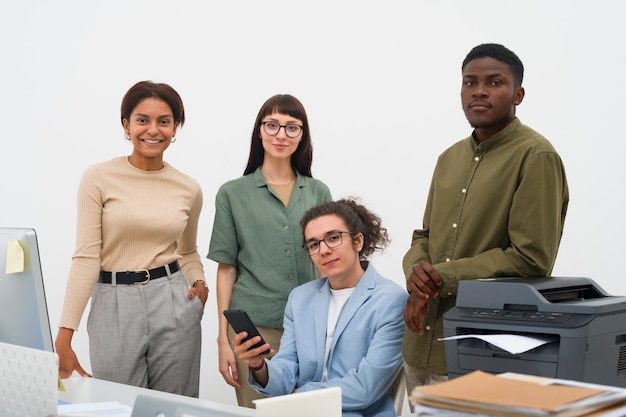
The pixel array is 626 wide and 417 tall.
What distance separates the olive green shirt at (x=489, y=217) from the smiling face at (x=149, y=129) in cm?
99

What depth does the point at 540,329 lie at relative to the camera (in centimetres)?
173

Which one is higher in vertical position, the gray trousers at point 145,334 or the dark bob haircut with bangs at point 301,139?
the dark bob haircut with bangs at point 301,139

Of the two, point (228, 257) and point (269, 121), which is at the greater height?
point (269, 121)

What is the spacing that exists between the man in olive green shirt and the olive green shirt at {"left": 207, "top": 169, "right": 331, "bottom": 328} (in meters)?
0.52

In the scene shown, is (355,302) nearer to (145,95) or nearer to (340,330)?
(340,330)

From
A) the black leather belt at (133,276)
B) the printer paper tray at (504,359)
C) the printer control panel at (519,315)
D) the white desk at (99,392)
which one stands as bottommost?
the white desk at (99,392)

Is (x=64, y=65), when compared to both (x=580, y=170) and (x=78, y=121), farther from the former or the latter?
(x=580, y=170)

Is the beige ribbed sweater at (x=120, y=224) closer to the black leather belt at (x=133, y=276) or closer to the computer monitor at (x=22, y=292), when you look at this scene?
the black leather belt at (x=133, y=276)

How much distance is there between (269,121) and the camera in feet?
9.18

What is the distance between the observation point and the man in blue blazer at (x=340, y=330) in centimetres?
224

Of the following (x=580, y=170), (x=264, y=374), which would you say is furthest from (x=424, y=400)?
(x=580, y=170)

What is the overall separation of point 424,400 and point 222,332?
167 centimetres

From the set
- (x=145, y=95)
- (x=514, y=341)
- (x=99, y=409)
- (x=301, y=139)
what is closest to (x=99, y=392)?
(x=99, y=409)

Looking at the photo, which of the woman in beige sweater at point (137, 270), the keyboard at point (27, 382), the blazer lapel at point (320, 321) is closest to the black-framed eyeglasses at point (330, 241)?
the blazer lapel at point (320, 321)
